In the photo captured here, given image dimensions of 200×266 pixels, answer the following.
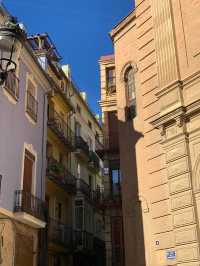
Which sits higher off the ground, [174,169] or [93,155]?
[93,155]

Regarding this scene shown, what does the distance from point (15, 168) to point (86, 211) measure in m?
11.6

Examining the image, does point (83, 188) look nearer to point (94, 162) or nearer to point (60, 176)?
point (60, 176)

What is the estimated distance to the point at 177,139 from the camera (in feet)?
37.7

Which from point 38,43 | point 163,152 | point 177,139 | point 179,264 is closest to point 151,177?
point 163,152

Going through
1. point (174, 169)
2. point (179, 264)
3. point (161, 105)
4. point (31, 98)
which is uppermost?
point (31, 98)

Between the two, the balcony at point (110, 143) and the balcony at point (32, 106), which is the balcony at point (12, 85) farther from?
the balcony at point (110, 143)

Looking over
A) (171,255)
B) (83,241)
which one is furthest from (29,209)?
(83,241)

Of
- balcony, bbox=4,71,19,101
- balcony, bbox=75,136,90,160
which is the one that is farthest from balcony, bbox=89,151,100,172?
balcony, bbox=4,71,19,101

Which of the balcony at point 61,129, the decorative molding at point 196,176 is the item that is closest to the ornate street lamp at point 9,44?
the decorative molding at point 196,176

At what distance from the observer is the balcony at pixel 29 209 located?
49.1ft

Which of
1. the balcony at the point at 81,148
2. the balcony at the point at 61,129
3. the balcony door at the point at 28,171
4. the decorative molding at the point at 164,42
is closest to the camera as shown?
the decorative molding at the point at 164,42

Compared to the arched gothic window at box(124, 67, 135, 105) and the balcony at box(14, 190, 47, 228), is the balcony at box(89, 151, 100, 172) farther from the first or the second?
the arched gothic window at box(124, 67, 135, 105)

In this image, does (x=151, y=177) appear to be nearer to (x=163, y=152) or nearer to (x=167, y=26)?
(x=163, y=152)

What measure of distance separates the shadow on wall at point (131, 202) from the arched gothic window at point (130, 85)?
3.14ft
